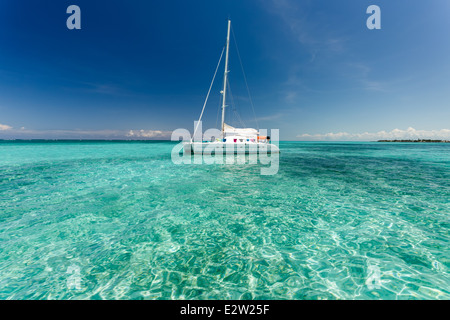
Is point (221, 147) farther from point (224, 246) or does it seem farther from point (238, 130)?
point (224, 246)

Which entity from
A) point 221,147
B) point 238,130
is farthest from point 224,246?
point 238,130

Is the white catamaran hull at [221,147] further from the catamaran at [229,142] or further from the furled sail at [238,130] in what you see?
the furled sail at [238,130]

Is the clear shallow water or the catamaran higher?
the catamaran

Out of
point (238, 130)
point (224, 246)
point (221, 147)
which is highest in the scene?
point (238, 130)

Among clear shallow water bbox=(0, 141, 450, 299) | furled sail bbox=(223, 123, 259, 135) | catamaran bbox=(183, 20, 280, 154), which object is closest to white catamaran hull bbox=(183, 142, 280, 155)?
catamaran bbox=(183, 20, 280, 154)

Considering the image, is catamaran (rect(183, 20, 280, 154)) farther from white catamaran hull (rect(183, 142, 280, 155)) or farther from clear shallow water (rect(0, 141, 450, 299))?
clear shallow water (rect(0, 141, 450, 299))

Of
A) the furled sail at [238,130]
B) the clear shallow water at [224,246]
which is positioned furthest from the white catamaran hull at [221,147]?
the clear shallow water at [224,246]

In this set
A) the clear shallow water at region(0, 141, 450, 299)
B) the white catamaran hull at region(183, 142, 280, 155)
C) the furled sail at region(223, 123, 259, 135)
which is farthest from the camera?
the furled sail at region(223, 123, 259, 135)

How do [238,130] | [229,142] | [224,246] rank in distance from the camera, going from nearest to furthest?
[224,246] < [229,142] < [238,130]

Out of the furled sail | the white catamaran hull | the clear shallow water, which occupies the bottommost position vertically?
the clear shallow water

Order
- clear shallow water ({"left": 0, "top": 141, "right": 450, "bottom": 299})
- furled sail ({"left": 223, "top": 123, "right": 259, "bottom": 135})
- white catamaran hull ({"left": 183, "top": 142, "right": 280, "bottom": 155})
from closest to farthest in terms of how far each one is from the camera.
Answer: clear shallow water ({"left": 0, "top": 141, "right": 450, "bottom": 299})
white catamaran hull ({"left": 183, "top": 142, "right": 280, "bottom": 155})
furled sail ({"left": 223, "top": 123, "right": 259, "bottom": 135})

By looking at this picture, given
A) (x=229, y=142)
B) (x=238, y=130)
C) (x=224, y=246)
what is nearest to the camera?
(x=224, y=246)
